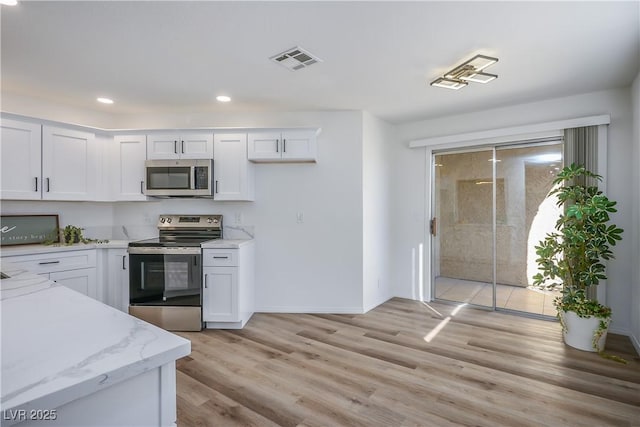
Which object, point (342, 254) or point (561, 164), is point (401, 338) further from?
point (561, 164)

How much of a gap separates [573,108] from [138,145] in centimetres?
481

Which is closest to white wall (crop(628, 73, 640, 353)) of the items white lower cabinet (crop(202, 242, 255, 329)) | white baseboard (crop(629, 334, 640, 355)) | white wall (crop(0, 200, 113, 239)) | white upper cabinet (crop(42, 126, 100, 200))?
Answer: white baseboard (crop(629, 334, 640, 355))

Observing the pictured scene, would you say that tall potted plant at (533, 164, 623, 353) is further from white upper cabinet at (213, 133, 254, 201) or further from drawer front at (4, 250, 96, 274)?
drawer front at (4, 250, 96, 274)

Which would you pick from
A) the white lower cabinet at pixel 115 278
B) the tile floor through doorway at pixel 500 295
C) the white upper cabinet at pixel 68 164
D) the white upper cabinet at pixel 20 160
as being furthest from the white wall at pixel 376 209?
the white upper cabinet at pixel 20 160

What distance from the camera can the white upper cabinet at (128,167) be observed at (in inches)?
143

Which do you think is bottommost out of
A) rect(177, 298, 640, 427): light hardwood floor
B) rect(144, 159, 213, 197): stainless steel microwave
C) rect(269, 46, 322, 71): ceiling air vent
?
rect(177, 298, 640, 427): light hardwood floor

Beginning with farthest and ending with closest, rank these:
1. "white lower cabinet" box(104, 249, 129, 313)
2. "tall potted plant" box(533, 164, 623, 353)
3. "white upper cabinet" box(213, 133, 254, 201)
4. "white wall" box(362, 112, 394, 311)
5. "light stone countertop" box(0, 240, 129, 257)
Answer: "white wall" box(362, 112, 394, 311), "white upper cabinet" box(213, 133, 254, 201), "white lower cabinet" box(104, 249, 129, 313), "light stone countertop" box(0, 240, 129, 257), "tall potted plant" box(533, 164, 623, 353)

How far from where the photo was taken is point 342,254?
381cm

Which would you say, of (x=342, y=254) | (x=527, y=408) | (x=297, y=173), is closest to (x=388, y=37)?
(x=297, y=173)

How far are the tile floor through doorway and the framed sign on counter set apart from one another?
4749 millimetres

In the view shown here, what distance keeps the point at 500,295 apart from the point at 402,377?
2.40m

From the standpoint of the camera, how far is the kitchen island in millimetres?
630

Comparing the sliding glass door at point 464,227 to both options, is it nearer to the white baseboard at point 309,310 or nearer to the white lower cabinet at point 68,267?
the white baseboard at point 309,310

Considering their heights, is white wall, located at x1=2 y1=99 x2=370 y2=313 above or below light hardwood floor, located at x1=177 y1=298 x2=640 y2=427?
above
